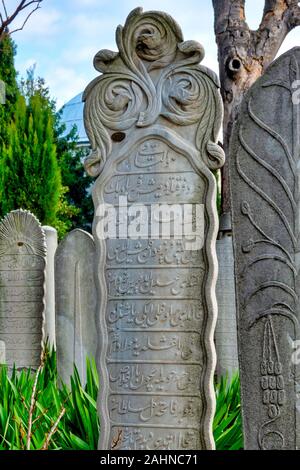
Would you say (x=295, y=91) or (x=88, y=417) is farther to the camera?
(x=88, y=417)

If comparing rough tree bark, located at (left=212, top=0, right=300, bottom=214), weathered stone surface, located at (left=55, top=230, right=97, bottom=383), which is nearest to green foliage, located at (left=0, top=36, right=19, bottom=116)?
rough tree bark, located at (left=212, top=0, right=300, bottom=214)

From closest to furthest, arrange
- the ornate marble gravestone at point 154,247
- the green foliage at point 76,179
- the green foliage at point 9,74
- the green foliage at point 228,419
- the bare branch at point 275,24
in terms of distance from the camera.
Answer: the ornate marble gravestone at point 154,247, the green foliage at point 228,419, the bare branch at point 275,24, the green foliage at point 9,74, the green foliage at point 76,179

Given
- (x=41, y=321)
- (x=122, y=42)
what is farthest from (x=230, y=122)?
(x=122, y=42)

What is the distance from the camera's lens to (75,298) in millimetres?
6199

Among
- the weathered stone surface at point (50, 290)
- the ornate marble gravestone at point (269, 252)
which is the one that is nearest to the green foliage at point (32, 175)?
the weathered stone surface at point (50, 290)

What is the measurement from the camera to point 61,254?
6238 mm

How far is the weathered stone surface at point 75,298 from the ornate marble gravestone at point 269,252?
7.89 ft

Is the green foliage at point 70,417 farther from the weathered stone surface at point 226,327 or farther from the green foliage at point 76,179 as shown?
the green foliage at point 76,179

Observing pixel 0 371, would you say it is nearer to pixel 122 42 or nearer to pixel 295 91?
pixel 122 42

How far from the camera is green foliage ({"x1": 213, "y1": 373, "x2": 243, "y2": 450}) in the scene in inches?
183

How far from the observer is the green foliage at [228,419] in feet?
15.2

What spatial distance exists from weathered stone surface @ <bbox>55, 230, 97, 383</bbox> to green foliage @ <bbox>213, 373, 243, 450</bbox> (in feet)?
3.69

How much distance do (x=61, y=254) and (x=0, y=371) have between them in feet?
3.14

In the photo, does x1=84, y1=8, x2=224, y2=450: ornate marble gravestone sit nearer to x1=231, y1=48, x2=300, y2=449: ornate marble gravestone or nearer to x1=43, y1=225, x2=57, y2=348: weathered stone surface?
x1=231, y1=48, x2=300, y2=449: ornate marble gravestone
